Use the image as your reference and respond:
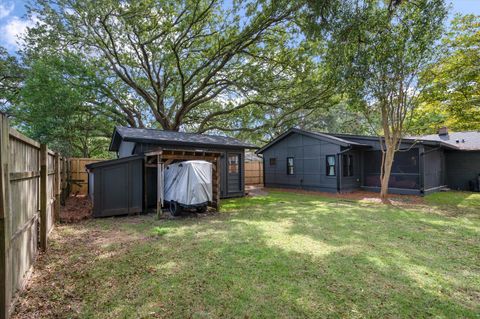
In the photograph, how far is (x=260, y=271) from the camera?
348cm

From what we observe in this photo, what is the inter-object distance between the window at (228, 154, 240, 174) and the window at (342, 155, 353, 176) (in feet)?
19.2

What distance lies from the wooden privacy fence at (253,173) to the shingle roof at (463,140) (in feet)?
34.3

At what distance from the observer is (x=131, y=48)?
14.1 m

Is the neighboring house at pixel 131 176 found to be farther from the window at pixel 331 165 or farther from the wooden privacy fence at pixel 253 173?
the wooden privacy fence at pixel 253 173

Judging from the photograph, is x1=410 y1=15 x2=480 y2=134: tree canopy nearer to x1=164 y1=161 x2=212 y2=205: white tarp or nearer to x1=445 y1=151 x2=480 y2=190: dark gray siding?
x1=445 y1=151 x2=480 y2=190: dark gray siding

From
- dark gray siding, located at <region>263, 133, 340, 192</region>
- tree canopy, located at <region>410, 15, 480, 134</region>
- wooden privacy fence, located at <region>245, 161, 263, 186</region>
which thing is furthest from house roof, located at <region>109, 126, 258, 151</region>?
tree canopy, located at <region>410, 15, 480, 134</region>

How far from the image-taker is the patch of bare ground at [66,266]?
2637mm

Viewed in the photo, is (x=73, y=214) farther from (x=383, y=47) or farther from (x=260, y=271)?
(x=383, y=47)

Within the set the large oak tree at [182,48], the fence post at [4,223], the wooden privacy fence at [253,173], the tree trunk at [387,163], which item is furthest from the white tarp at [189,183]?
the wooden privacy fence at [253,173]

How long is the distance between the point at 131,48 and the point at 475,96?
18.0m

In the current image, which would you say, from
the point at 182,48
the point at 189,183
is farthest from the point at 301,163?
the point at 182,48

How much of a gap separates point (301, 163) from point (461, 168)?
29.9 ft

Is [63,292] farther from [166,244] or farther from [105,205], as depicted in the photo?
[105,205]

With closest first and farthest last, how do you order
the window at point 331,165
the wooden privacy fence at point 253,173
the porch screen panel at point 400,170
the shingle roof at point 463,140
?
the porch screen panel at point 400,170 → the window at point 331,165 → the shingle roof at point 463,140 → the wooden privacy fence at point 253,173
